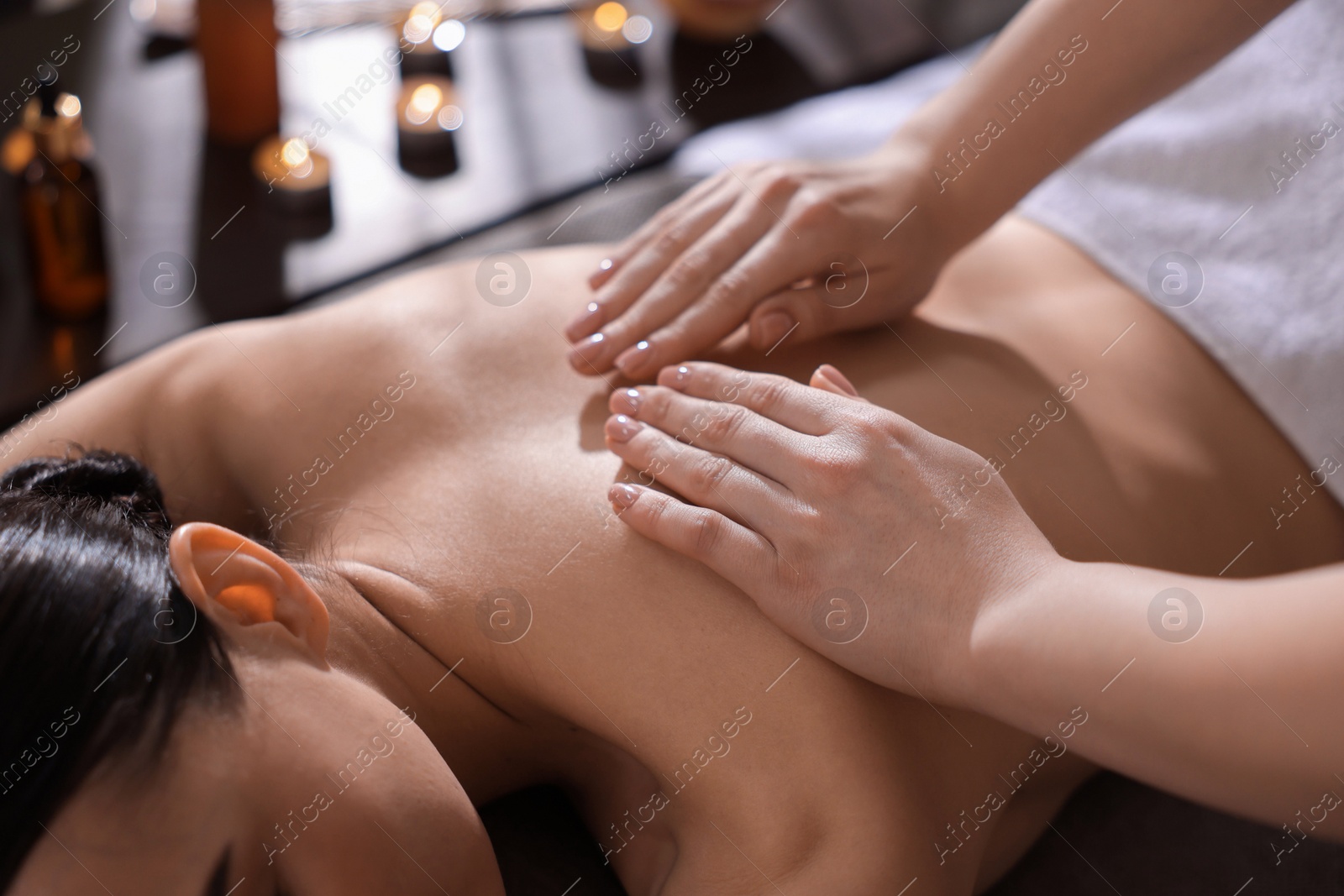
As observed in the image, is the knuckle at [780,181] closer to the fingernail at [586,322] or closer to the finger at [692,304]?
the finger at [692,304]

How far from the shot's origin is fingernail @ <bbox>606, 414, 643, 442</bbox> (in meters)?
0.90

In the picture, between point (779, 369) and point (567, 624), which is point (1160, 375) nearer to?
point (779, 369)

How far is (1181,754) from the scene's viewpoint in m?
0.65

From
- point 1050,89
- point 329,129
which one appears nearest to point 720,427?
point 1050,89

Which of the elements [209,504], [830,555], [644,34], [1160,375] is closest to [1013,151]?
[1160,375]

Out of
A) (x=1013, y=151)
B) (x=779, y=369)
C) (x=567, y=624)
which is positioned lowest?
(x=567, y=624)

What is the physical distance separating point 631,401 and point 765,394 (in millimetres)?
123

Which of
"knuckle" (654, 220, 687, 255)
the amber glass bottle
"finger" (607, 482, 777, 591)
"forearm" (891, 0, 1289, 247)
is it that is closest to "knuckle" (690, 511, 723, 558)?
"finger" (607, 482, 777, 591)

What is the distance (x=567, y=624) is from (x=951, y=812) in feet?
1.12

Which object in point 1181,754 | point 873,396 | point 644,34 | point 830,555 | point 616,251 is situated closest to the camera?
point 1181,754

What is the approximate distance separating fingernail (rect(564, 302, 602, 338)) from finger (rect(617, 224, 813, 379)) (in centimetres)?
6

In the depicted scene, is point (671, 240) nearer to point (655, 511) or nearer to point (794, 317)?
point (794, 317)

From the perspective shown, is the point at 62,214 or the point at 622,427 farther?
the point at 62,214

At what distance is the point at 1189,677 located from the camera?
25.6 inches
